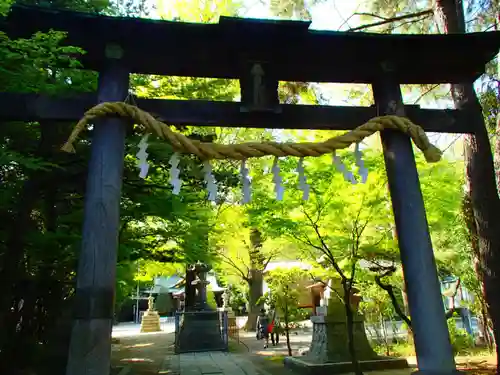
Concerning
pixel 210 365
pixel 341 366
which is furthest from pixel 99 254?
pixel 210 365

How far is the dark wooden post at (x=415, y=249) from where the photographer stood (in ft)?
10.9

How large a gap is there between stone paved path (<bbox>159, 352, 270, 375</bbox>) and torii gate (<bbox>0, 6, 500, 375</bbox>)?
7132 mm

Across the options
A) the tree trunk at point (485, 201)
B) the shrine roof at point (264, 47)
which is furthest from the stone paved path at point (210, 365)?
the shrine roof at point (264, 47)

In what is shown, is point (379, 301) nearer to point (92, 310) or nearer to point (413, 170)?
point (413, 170)

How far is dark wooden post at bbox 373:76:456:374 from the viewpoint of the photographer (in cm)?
332

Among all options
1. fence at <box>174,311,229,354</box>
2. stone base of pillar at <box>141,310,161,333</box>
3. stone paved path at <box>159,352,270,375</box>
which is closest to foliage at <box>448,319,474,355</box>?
stone paved path at <box>159,352,270,375</box>

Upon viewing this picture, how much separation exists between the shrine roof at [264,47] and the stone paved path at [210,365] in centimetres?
780

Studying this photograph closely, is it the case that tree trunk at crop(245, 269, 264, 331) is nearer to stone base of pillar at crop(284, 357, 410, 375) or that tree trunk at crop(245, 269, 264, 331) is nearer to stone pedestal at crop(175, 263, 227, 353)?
stone pedestal at crop(175, 263, 227, 353)

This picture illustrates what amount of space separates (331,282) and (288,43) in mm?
7970

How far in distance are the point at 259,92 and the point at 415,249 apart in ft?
6.88

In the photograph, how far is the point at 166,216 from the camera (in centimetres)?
768

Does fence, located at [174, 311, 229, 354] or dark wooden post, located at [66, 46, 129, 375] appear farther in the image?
fence, located at [174, 311, 229, 354]

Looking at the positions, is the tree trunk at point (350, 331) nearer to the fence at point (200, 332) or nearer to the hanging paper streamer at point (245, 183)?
the hanging paper streamer at point (245, 183)

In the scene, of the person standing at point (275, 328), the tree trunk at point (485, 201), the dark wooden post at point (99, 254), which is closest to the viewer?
the dark wooden post at point (99, 254)
